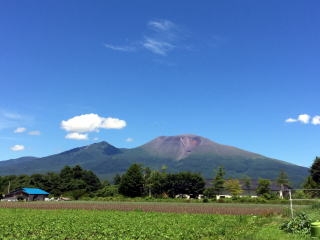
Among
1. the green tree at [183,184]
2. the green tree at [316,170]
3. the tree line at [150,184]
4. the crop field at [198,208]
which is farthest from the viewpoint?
the green tree at [183,184]

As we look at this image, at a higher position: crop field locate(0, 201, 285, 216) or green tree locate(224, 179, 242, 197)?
green tree locate(224, 179, 242, 197)

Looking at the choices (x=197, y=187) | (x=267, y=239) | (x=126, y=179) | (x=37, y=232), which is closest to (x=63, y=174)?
(x=126, y=179)

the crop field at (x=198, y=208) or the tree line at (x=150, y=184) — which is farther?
the tree line at (x=150, y=184)

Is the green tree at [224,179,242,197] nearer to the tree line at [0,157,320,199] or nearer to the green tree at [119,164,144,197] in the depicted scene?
the tree line at [0,157,320,199]

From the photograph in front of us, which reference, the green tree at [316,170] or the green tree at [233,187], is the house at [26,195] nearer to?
the green tree at [233,187]

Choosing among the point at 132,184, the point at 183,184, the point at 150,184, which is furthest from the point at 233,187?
the point at 132,184

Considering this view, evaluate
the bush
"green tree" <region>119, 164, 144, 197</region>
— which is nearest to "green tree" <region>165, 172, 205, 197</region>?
"green tree" <region>119, 164, 144, 197</region>

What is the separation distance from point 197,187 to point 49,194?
45.4m

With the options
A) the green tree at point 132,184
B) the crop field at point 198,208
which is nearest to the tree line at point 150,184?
the green tree at point 132,184

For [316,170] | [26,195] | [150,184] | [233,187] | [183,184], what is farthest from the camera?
[233,187]

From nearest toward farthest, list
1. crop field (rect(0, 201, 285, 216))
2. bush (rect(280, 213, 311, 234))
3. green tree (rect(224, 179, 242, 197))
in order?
bush (rect(280, 213, 311, 234)), crop field (rect(0, 201, 285, 216)), green tree (rect(224, 179, 242, 197))

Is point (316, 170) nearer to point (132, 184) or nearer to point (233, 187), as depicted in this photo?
point (233, 187)

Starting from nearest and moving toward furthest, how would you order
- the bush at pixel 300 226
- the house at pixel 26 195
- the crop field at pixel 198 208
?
1. the bush at pixel 300 226
2. the crop field at pixel 198 208
3. the house at pixel 26 195

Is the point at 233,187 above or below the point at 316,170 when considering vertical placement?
below
